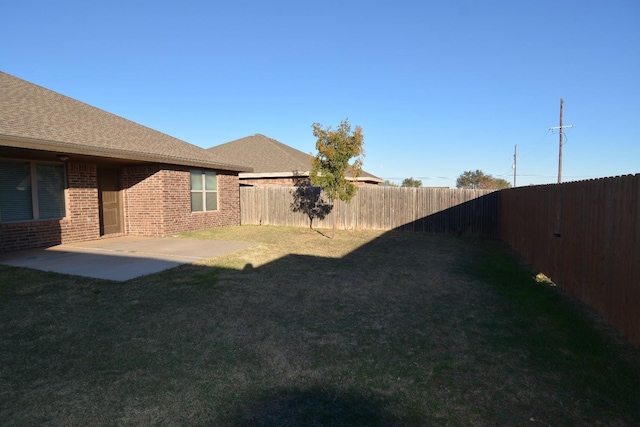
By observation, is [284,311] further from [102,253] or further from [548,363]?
[102,253]

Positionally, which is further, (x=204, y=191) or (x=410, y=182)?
(x=410, y=182)

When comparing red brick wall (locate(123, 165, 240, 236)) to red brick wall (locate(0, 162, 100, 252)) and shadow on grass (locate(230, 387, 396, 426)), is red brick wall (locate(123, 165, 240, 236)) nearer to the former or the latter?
red brick wall (locate(0, 162, 100, 252))

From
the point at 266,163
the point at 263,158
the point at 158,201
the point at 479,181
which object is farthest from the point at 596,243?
the point at 479,181

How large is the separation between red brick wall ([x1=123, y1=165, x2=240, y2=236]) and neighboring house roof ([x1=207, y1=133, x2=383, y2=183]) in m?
5.00

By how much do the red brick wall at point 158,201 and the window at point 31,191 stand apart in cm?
251

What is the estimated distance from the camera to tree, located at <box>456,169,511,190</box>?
4847 cm

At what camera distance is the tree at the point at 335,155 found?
39.3 feet

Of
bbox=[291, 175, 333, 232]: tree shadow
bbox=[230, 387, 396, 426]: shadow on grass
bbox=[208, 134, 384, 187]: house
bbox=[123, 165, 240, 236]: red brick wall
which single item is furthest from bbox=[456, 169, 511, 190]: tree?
bbox=[230, 387, 396, 426]: shadow on grass

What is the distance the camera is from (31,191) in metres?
9.73

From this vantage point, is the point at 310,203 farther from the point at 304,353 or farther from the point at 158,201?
the point at 304,353

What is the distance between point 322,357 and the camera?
378 centimetres

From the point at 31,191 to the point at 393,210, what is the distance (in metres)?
12.8

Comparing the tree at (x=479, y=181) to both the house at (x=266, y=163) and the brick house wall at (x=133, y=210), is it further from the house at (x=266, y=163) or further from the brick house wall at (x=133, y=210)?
the brick house wall at (x=133, y=210)

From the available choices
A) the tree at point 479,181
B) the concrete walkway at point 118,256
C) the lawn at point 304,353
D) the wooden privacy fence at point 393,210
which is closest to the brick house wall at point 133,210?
the concrete walkway at point 118,256
